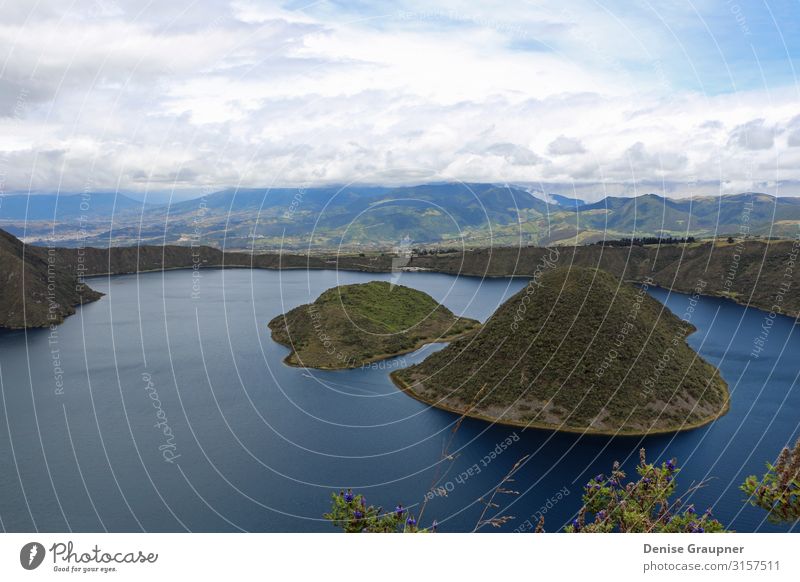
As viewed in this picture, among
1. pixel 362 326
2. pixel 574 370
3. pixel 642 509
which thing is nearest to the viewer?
pixel 642 509

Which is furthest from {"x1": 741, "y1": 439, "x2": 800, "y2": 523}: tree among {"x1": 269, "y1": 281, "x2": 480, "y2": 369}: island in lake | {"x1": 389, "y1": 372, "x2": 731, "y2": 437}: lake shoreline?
{"x1": 269, "y1": 281, "x2": 480, "y2": 369}: island in lake

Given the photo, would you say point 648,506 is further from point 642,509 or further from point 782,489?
point 782,489

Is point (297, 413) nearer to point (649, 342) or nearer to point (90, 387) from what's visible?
point (90, 387)

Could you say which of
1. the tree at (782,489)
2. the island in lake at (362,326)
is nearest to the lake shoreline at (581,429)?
the island in lake at (362,326)

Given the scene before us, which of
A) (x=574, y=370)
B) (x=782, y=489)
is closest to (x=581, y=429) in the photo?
(x=574, y=370)

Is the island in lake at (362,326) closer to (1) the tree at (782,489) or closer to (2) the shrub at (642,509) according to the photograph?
(2) the shrub at (642,509)
